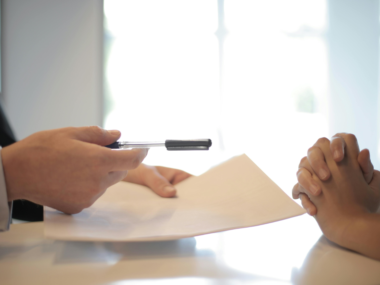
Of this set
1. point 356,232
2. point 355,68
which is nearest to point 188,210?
point 356,232

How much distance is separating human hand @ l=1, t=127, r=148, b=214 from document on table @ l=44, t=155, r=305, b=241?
0.09 ft

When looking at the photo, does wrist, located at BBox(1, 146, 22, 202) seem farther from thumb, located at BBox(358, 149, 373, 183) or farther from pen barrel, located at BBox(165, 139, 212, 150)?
thumb, located at BBox(358, 149, 373, 183)

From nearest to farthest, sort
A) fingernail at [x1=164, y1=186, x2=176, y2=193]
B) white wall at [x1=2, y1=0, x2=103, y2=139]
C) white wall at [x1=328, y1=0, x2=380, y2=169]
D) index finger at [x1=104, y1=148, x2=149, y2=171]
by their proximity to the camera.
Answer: index finger at [x1=104, y1=148, x2=149, y2=171] → fingernail at [x1=164, y1=186, x2=176, y2=193] → white wall at [x1=2, y1=0, x2=103, y2=139] → white wall at [x1=328, y1=0, x2=380, y2=169]

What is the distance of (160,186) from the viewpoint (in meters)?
0.47

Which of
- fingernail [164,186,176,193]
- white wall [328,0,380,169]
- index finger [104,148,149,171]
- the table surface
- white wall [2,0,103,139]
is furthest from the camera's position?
white wall [328,0,380,169]

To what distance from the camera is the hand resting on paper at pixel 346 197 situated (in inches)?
12.8

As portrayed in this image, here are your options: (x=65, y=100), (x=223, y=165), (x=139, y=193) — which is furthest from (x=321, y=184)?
(x=65, y=100)

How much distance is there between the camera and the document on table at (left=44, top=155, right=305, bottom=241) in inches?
11.7

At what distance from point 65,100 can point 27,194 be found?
230 cm

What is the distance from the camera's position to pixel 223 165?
0.49 metres

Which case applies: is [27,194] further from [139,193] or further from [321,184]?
[321,184]

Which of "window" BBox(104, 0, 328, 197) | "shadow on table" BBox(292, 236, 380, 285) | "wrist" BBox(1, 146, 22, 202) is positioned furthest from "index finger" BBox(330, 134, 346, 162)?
"window" BBox(104, 0, 328, 197)

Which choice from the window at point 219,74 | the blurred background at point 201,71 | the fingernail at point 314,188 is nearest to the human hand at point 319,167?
the fingernail at point 314,188

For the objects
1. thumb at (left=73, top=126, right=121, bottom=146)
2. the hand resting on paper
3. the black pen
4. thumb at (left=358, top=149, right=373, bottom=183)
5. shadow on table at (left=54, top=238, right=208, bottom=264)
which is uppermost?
thumb at (left=73, top=126, right=121, bottom=146)
